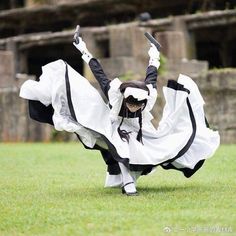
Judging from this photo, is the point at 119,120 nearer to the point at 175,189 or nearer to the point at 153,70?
the point at 153,70

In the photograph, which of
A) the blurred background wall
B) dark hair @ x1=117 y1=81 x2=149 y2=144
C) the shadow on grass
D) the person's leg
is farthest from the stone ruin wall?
dark hair @ x1=117 y1=81 x2=149 y2=144

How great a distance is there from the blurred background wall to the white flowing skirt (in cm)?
1051

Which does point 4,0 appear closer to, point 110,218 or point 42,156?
point 42,156

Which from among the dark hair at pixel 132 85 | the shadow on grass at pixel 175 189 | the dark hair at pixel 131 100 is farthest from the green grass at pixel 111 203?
the dark hair at pixel 132 85

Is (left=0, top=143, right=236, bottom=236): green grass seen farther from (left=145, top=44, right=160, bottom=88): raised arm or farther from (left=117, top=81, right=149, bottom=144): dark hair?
(left=145, top=44, right=160, bottom=88): raised arm

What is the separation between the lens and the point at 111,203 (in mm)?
9078

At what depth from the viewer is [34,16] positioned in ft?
121

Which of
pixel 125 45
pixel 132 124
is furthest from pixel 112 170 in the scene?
pixel 125 45

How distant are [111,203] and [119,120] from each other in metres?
→ 1.51

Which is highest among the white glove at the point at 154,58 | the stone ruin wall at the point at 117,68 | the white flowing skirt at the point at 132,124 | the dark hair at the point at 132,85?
the white glove at the point at 154,58

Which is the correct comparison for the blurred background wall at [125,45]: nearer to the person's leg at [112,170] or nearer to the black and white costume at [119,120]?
the black and white costume at [119,120]

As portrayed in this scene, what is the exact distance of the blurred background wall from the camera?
21.5m

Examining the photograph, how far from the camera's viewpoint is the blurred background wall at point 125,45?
21.5m

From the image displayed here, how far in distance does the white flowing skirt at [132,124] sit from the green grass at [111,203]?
464 mm
